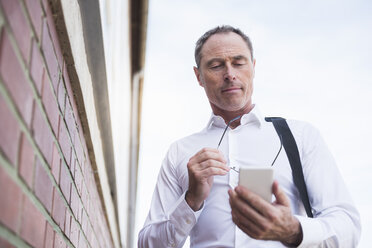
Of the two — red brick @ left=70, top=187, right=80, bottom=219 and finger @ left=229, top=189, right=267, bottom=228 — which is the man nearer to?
finger @ left=229, top=189, right=267, bottom=228

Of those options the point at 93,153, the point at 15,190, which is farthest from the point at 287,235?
the point at 93,153

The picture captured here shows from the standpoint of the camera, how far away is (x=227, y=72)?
238 cm

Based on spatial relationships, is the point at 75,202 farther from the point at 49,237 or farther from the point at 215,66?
the point at 215,66

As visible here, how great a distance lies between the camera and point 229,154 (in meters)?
2.23

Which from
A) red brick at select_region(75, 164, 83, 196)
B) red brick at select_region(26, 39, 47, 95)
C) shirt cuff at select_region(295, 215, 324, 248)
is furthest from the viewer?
red brick at select_region(75, 164, 83, 196)

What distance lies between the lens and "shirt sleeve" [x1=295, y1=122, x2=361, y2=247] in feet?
5.71

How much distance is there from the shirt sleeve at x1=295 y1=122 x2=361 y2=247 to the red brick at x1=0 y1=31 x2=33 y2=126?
110 cm

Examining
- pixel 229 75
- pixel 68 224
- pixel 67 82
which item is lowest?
pixel 68 224

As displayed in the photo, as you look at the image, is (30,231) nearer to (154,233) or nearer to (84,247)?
(154,233)

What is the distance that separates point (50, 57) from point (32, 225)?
0.53 meters

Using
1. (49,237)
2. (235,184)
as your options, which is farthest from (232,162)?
(49,237)

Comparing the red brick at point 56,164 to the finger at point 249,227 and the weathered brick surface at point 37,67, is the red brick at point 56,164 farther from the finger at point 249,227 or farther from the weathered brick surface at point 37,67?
the finger at point 249,227

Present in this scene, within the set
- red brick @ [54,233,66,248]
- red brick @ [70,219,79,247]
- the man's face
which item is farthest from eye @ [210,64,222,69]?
red brick @ [54,233,66,248]

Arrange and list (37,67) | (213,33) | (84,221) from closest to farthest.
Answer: (37,67), (84,221), (213,33)
